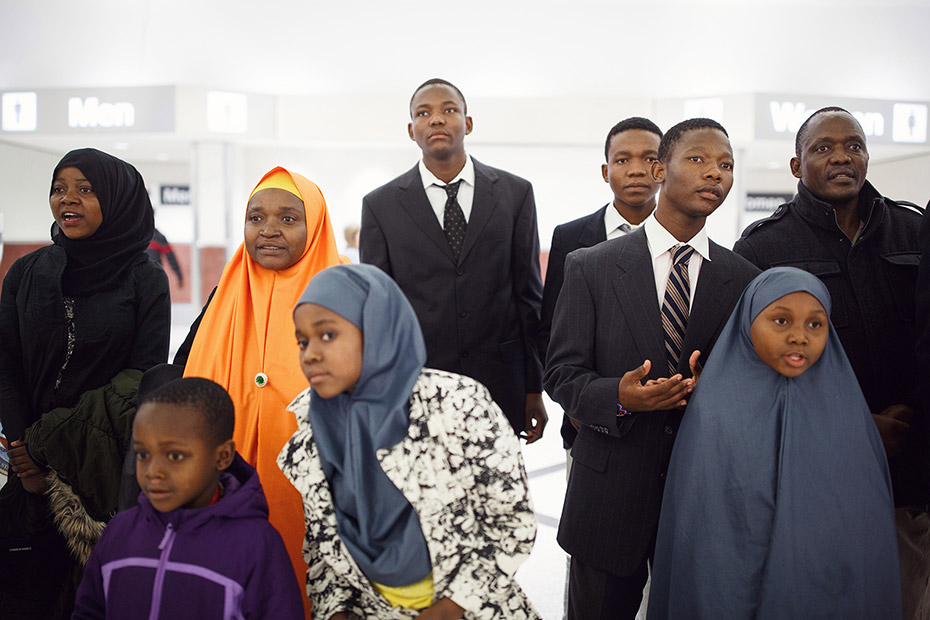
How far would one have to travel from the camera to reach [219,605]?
4.99ft

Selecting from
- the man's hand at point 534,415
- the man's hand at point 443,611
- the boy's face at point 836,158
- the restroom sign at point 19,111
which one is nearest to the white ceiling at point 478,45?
the restroom sign at point 19,111

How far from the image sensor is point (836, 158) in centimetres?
225

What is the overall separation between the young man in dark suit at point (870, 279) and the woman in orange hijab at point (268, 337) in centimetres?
147

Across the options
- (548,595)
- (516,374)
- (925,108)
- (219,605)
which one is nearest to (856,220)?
(516,374)

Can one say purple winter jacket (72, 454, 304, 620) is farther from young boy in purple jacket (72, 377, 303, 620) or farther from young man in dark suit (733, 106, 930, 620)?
young man in dark suit (733, 106, 930, 620)

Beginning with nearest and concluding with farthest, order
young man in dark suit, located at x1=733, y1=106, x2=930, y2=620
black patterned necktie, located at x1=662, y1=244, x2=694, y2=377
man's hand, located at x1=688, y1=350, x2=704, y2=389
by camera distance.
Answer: man's hand, located at x1=688, y1=350, x2=704, y2=389, black patterned necktie, located at x1=662, y1=244, x2=694, y2=377, young man in dark suit, located at x1=733, y1=106, x2=930, y2=620

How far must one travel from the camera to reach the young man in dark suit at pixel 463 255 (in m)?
2.63

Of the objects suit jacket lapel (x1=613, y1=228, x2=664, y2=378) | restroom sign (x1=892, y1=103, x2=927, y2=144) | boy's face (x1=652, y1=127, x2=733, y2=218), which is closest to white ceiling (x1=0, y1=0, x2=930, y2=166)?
restroom sign (x1=892, y1=103, x2=927, y2=144)

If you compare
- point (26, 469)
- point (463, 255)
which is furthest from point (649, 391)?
point (26, 469)

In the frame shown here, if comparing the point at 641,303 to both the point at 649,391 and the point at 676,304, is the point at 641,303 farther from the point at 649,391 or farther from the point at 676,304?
the point at 649,391

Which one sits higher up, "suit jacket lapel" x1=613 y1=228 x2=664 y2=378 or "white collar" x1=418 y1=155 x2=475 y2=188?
"white collar" x1=418 y1=155 x2=475 y2=188

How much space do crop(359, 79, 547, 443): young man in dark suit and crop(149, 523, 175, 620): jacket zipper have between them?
1239 mm

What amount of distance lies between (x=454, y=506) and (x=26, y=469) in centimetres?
157

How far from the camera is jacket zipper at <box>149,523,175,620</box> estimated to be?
1.53 m
